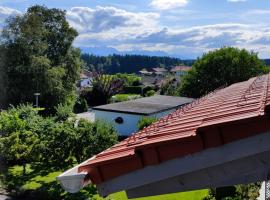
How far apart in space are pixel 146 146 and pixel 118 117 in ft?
104

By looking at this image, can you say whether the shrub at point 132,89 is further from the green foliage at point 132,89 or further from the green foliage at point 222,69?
the green foliage at point 222,69

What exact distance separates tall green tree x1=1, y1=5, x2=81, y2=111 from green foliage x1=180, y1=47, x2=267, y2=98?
1301 centimetres

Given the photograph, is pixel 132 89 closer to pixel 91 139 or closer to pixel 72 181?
Answer: pixel 91 139

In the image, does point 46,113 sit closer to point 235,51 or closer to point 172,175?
point 235,51

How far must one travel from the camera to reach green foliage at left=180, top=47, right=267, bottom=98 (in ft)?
135

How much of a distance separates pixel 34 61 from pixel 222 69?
17.9 m

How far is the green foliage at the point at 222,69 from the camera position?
41.1m

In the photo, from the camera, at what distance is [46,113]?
43.6 m

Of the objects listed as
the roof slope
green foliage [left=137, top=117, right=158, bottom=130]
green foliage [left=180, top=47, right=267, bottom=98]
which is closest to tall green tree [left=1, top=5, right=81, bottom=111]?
the roof slope

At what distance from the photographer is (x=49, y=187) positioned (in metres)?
20.0

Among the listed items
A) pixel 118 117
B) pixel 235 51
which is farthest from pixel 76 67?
pixel 235 51

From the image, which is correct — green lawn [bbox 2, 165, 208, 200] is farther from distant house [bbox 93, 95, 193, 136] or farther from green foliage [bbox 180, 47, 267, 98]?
green foliage [bbox 180, 47, 267, 98]

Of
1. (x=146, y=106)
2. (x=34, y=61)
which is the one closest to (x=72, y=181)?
(x=146, y=106)

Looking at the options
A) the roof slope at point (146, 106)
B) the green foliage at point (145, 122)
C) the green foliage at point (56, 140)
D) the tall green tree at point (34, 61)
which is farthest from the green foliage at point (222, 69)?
the green foliage at point (56, 140)
